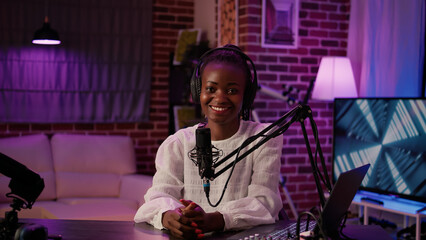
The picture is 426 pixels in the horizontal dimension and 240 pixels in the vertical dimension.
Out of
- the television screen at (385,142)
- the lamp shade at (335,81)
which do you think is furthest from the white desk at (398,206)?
the lamp shade at (335,81)

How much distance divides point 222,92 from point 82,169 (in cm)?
296

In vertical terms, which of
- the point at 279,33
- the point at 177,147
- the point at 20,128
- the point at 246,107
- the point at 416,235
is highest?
the point at 279,33

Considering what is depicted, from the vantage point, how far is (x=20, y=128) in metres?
4.93

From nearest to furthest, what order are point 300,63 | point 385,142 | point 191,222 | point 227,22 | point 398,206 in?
point 191,222, point 398,206, point 385,142, point 300,63, point 227,22

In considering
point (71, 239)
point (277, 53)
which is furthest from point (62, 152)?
point (71, 239)

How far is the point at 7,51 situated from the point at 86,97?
2.67 feet

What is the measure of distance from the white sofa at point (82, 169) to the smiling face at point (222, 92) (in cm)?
244

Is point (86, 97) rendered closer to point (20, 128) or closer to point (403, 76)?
point (20, 128)

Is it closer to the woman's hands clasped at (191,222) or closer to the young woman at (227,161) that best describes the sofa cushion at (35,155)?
the young woman at (227,161)

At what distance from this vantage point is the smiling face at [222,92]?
78.5 inches

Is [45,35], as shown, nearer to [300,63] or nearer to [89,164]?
[89,164]

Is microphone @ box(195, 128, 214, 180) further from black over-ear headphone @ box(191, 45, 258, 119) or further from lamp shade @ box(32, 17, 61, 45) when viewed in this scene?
lamp shade @ box(32, 17, 61, 45)

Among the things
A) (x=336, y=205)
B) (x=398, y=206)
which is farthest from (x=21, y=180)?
(x=398, y=206)

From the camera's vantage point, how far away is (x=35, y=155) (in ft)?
14.8
